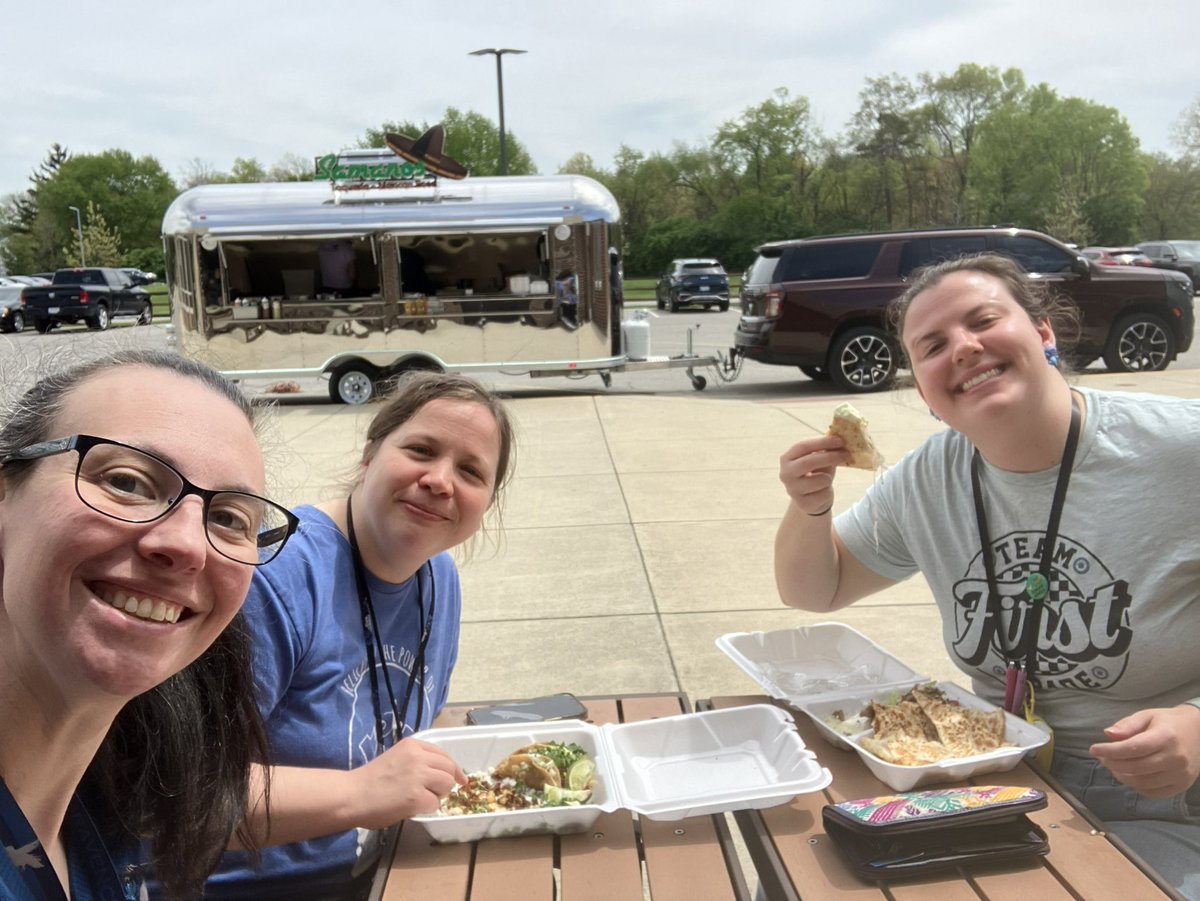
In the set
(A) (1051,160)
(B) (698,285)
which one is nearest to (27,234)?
(B) (698,285)

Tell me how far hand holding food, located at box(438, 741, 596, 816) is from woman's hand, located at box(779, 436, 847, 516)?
87 cm

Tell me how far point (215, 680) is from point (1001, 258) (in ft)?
7.02

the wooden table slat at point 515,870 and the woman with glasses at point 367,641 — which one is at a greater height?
the woman with glasses at point 367,641

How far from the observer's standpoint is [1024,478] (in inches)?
87.8

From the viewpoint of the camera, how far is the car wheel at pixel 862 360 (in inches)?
514

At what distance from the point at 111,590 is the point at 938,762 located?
5.03 ft

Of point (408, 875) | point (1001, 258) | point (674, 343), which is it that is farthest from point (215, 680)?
point (674, 343)

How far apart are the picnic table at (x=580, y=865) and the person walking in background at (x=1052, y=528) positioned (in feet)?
2.95

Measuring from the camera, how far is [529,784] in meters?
1.87

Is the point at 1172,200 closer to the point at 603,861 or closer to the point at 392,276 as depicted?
the point at 392,276

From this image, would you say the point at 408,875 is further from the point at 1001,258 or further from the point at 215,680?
the point at 1001,258

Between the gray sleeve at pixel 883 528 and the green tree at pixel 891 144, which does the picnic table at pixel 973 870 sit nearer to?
the gray sleeve at pixel 883 528

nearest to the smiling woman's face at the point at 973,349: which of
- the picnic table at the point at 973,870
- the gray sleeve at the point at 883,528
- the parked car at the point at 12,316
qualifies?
the gray sleeve at the point at 883,528

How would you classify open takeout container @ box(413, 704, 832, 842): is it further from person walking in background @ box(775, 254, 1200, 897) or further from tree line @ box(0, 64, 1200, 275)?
tree line @ box(0, 64, 1200, 275)
